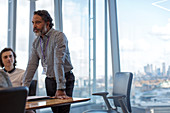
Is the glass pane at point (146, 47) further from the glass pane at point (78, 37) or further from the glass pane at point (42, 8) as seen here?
the glass pane at point (42, 8)

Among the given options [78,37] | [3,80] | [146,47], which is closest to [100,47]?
[78,37]

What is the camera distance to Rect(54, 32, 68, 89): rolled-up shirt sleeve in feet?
7.21

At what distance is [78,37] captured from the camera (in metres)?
5.07

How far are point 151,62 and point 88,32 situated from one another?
161 cm

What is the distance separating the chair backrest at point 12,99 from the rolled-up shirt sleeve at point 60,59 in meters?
1.02

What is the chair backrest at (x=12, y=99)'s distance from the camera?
3.46ft

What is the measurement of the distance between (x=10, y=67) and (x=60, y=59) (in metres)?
1.43

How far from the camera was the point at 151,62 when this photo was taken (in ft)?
14.5

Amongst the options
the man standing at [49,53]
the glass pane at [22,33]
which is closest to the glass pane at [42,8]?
the glass pane at [22,33]

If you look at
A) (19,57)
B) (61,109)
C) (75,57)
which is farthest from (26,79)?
(75,57)

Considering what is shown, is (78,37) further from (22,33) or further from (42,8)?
(22,33)

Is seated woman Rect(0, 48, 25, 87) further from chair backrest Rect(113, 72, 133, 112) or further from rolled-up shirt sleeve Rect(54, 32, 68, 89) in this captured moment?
chair backrest Rect(113, 72, 133, 112)

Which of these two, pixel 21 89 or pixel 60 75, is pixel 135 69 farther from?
pixel 21 89

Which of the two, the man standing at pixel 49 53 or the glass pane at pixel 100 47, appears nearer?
the man standing at pixel 49 53
